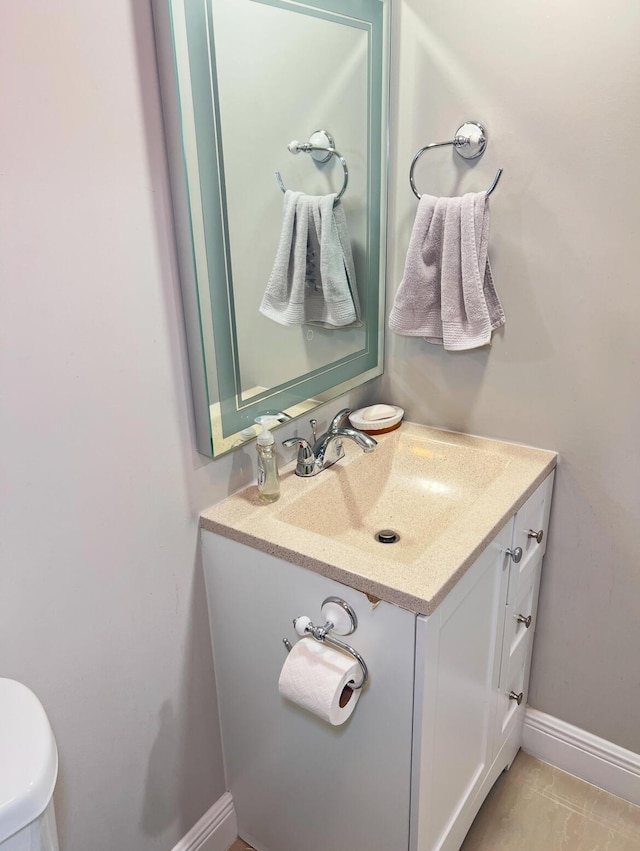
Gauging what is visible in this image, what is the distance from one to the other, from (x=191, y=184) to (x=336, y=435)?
2.04 feet

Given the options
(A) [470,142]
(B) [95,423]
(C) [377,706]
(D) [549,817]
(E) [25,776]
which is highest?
(A) [470,142]

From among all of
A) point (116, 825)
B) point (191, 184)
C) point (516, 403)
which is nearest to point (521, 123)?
point (516, 403)

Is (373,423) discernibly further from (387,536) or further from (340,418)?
(387,536)

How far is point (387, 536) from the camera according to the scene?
4.62 feet

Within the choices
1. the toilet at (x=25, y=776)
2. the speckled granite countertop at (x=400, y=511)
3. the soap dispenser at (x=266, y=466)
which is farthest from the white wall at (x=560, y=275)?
the toilet at (x=25, y=776)

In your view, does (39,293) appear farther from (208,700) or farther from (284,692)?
(208,700)

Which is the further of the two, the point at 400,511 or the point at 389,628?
the point at 400,511

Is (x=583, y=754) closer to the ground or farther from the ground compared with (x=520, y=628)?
closer to the ground

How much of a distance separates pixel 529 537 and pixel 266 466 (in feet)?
2.11

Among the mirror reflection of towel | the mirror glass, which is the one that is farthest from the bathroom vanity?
the mirror reflection of towel

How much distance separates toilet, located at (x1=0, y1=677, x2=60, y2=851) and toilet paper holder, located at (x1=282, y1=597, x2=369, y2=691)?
47 cm

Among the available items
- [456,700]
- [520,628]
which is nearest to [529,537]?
[520,628]

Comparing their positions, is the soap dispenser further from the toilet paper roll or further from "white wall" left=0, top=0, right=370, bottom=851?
the toilet paper roll

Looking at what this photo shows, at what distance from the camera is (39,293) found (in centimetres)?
90
